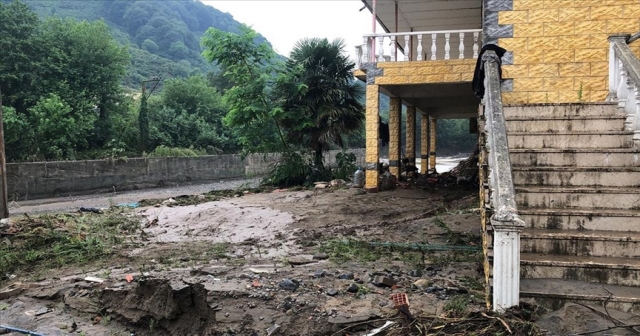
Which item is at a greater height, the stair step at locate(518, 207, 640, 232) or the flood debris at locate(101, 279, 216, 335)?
the stair step at locate(518, 207, 640, 232)

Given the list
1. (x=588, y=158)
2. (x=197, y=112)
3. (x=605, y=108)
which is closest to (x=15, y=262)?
(x=588, y=158)

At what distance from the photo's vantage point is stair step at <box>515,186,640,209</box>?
480 cm

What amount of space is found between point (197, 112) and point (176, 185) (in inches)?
423

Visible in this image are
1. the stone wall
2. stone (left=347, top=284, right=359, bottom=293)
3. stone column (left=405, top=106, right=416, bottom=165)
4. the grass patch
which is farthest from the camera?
the stone wall

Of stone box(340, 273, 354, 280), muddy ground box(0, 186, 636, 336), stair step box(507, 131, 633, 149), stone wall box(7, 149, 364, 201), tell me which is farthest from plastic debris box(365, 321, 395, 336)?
stone wall box(7, 149, 364, 201)

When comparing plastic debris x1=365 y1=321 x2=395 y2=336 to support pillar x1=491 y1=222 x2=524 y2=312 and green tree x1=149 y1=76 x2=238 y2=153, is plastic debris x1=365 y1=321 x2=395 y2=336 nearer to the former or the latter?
support pillar x1=491 y1=222 x2=524 y2=312

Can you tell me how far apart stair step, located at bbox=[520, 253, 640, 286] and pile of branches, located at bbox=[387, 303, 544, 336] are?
0.48 m

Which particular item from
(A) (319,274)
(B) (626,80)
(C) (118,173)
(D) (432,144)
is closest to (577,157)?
(B) (626,80)

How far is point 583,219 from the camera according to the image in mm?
4613

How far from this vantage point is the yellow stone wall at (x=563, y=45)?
24.6ft

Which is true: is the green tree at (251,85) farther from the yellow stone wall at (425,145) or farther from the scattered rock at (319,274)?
the scattered rock at (319,274)

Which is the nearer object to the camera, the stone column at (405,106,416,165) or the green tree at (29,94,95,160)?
the stone column at (405,106,416,165)

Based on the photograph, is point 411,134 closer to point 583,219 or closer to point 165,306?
point 583,219

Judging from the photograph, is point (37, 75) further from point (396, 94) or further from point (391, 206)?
point (391, 206)
